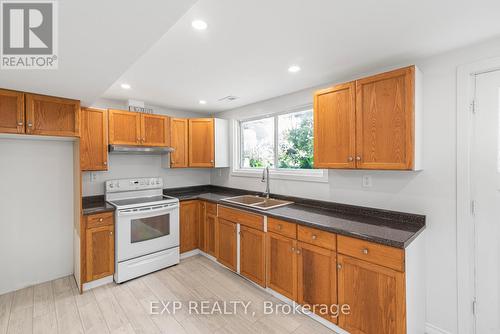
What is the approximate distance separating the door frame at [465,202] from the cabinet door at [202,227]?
290cm

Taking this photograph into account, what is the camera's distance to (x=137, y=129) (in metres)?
3.28

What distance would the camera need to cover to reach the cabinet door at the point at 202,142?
3.87 metres

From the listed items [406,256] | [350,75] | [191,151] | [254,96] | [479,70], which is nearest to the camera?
[406,256]

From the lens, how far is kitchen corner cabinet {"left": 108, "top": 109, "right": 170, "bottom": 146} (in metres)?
3.10

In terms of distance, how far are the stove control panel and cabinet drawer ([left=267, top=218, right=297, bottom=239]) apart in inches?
81.3

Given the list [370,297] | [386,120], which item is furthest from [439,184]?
[370,297]

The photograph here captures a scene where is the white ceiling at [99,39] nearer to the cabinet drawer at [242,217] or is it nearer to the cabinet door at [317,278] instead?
the cabinet drawer at [242,217]

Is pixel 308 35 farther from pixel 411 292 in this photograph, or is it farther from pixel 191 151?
pixel 191 151

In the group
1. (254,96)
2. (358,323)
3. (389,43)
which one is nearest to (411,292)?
(358,323)

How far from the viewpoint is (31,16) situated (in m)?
1.12

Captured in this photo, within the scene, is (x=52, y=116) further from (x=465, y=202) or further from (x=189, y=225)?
(x=465, y=202)

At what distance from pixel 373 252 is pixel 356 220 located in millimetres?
462

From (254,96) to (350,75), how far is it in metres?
1.29

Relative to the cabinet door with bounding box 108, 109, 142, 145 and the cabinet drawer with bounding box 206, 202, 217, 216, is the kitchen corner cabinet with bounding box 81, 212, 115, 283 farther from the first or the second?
the cabinet drawer with bounding box 206, 202, 217, 216
